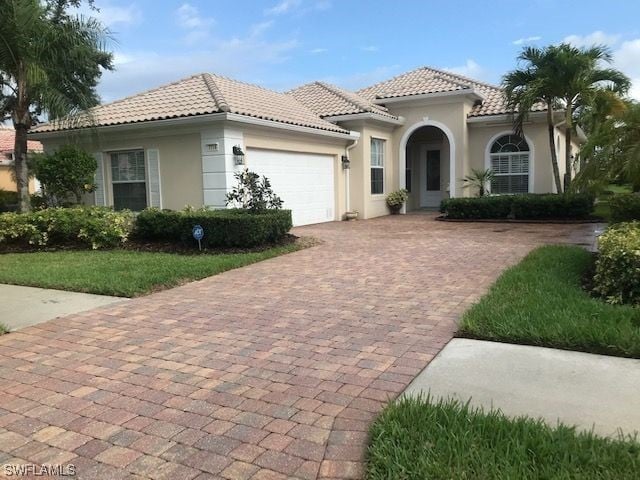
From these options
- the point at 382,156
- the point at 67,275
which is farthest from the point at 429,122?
the point at 67,275

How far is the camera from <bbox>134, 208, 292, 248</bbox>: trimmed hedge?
1064 centimetres

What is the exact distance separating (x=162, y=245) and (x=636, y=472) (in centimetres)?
1023

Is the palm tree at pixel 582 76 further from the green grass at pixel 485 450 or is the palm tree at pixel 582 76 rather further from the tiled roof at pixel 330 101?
the green grass at pixel 485 450

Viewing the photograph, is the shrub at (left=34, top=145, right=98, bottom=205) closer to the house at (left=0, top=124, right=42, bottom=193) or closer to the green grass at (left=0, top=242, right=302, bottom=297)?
the green grass at (left=0, top=242, right=302, bottom=297)

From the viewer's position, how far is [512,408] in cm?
357

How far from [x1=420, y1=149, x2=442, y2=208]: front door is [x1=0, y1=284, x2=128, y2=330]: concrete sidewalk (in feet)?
56.0

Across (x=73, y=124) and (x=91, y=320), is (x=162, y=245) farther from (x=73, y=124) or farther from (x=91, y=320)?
(x=91, y=320)

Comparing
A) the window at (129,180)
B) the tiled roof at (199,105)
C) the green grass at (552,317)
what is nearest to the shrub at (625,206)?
the green grass at (552,317)

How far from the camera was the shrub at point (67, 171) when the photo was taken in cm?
1330

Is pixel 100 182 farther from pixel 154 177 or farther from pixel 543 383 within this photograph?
pixel 543 383

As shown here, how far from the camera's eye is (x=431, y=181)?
2245 centimetres

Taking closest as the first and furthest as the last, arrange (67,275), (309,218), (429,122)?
(67,275)
(309,218)
(429,122)

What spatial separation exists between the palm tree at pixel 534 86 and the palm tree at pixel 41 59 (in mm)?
11785

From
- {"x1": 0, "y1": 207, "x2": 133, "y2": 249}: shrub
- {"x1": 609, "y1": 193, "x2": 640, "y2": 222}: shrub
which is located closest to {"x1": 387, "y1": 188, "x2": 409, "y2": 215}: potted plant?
{"x1": 0, "y1": 207, "x2": 133, "y2": 249}: shrub
